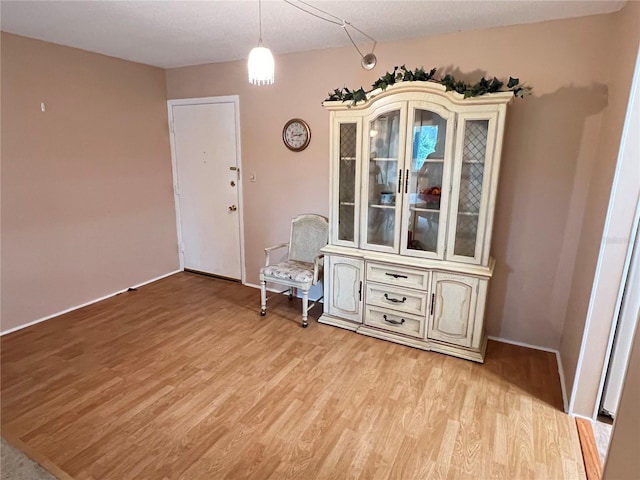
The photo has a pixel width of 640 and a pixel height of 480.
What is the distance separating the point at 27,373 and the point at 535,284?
12.4 feet

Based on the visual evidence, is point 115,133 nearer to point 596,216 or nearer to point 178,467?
point 178,467

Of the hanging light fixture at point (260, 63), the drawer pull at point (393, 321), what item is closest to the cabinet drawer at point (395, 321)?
the drawer pull at point (393, 321)

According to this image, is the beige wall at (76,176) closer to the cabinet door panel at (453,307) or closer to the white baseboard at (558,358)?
the cabinet door panel at (453,307)

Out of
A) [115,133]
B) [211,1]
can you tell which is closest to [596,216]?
[211,1]

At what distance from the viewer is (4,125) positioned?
2.92 meters

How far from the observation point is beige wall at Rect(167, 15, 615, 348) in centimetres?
252

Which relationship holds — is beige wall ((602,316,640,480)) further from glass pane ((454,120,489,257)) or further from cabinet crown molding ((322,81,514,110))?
cabinet crown molding ((322,81,514,110))

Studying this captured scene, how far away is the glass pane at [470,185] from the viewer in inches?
101

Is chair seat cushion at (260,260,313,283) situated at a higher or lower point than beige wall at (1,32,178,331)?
lower

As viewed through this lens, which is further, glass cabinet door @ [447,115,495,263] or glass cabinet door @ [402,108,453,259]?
glass cabinet door @ [402,108,453,259]

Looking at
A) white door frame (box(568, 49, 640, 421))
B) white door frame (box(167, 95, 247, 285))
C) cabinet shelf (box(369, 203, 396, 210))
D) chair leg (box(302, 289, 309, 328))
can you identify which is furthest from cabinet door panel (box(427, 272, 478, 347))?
white door frame (box(167, 95, 247, 285))

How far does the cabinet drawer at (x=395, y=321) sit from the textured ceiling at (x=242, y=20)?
217 centimetres

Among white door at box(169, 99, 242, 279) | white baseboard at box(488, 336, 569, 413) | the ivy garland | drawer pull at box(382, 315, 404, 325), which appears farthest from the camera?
white door at box(169, 99, 242, 279)

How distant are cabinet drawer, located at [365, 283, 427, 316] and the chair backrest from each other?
72cm
